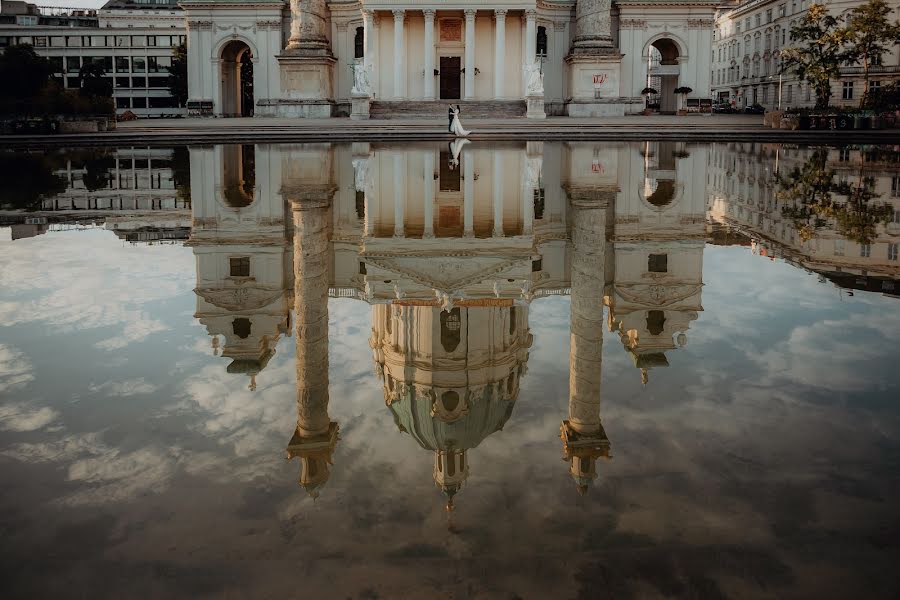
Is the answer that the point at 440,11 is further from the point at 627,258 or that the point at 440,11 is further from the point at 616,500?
the point at 616,500

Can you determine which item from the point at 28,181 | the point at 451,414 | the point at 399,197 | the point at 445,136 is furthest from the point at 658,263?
the point at 445,136

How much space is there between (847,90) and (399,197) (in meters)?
96.7

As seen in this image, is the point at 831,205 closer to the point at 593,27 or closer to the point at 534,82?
the point at 534,82

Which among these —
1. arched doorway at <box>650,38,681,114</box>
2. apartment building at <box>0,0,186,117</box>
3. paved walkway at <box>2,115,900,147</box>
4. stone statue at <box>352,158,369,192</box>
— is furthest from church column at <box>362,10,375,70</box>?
apartment building at <box>0,0,186,117</box>

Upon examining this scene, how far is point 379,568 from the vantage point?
10.2ft

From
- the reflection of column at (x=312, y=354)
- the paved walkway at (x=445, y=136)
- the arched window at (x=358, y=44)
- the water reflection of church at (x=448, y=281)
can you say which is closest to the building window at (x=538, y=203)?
the water reflection of church at (x=448, y=281)

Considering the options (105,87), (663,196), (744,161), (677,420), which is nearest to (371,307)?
(677,420)

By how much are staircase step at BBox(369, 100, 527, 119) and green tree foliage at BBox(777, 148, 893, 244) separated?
40324mm

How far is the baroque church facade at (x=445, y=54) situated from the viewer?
6712cm

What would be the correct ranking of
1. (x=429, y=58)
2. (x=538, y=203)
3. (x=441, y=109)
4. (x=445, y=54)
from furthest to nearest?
1. (x=445, y=54)
2. (x=429, y=58)
3. (x=441, y=109)
4. (x=538, y=203)

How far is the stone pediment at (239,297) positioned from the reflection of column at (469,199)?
389cm

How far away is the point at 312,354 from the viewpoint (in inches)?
229

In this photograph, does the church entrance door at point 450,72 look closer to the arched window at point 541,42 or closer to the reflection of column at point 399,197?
the arched window at point 541,42

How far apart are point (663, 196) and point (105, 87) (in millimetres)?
125453
